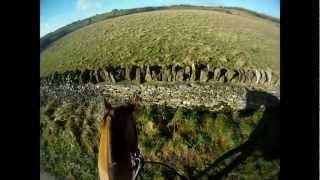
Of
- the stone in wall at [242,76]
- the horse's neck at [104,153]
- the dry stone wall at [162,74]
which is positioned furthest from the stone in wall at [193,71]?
the horse's neck at [104,153]

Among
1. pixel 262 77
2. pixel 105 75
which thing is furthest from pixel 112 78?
pixel 262 77

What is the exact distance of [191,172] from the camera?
4594mm

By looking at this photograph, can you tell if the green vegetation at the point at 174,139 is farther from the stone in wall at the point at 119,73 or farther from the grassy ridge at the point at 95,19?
the grassy ridge at the point at 95,19

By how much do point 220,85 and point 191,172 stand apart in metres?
0.57

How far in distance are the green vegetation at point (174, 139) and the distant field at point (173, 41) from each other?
1.00 ft

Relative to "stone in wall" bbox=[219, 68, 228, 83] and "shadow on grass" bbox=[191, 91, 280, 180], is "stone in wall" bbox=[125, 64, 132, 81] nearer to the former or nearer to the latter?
"stone in wall" bbox=[219, 68, 228, 83]

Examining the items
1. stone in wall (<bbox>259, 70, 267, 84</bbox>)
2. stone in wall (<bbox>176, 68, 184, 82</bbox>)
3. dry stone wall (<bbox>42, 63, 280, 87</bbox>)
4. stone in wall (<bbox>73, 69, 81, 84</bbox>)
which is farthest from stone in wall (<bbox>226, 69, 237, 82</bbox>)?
stone in wall (<bbox>73, 69, 81, 84</bbox>)

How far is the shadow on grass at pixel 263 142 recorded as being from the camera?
4.59 m

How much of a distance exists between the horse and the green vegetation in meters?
0.04

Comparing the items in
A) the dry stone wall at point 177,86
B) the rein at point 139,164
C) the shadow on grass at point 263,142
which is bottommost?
the rein at point 139,164

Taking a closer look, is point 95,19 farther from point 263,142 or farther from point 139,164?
point 263,142
